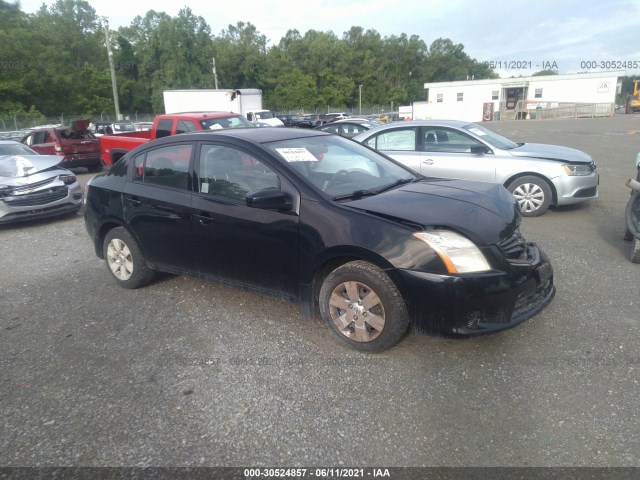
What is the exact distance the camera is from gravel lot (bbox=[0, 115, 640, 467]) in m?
2.65

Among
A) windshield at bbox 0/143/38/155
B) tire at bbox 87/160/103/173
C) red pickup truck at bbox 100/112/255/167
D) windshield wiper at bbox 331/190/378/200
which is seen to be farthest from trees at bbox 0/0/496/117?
windshield wiper at bbox 331/190/378/200

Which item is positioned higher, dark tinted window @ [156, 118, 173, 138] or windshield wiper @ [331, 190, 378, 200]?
dark tinted window @ [156, 118, 173, 138]

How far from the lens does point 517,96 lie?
5628 centimetres

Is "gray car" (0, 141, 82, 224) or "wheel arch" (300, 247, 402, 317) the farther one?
"gray car" (0, 141, 82, 224)

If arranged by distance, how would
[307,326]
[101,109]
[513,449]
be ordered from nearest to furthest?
1. [513,449]
2. [307,326]
3. [101,109]

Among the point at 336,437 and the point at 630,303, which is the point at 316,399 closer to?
the point at 336,437

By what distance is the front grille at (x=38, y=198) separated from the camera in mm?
8008

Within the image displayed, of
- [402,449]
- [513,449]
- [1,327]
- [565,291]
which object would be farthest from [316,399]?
[1,327]

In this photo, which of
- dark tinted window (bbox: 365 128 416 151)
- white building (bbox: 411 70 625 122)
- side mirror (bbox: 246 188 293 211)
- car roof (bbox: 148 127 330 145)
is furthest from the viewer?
white building (bbox: 411 70 625 122)

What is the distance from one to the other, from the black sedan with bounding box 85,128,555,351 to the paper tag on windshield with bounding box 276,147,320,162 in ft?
0.06

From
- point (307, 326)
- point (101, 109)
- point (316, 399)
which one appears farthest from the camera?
point (101, 109)

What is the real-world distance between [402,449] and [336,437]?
369 mm

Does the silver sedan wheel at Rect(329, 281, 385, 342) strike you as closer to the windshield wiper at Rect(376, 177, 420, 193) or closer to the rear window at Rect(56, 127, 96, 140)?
the windshield wiper at Rect(376, 177, 420, 193)

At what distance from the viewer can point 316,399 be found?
310 cm
